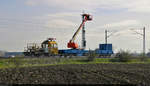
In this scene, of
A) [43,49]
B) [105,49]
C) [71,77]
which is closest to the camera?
[71,77]

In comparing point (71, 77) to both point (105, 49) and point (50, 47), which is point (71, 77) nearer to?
point (50, 47)

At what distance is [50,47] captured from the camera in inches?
1614

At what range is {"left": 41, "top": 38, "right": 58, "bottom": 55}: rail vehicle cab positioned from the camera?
1612 inches

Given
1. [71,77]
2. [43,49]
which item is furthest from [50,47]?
[71,77]

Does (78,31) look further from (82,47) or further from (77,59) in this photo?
(77,59)

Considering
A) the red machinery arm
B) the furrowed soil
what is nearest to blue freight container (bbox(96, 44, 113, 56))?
the red machinery arm

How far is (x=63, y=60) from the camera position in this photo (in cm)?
3572

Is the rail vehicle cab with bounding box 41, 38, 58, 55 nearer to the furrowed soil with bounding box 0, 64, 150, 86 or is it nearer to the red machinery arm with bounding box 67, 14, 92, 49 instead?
the red machinery arm with bounding box 67, 14, 92, 49

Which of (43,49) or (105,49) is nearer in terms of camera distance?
(43,49)

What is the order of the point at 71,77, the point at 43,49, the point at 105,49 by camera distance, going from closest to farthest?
the point at 71,77
the point at 43,49
the point at 105,49

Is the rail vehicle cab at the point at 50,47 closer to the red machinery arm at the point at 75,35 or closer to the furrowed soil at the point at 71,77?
the red machinery arm at the point at 75,35

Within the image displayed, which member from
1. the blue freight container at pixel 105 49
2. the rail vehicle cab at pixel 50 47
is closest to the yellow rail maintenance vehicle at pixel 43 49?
the rail vehicle cab at pixel 50 47

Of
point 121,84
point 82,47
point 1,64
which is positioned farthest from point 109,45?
point 121,84

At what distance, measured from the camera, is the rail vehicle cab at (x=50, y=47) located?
134 feet
